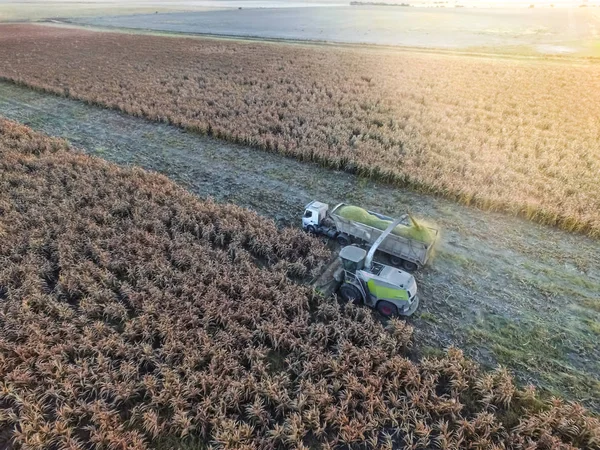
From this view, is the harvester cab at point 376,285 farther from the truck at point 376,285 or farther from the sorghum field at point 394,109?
the sorghum field at point 394,109

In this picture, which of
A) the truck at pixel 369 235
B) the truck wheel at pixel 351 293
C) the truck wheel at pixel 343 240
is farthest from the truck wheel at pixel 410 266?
the truck wheel at pixel 351 293

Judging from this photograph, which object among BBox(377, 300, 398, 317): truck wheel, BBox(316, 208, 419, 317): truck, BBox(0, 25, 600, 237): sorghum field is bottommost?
BBox(377, 300, 398, 317): truck wheel

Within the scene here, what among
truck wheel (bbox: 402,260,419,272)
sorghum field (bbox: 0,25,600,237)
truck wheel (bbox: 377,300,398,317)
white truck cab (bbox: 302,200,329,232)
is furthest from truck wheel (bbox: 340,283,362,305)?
sorghum field (bbox: 0,25,600,237)

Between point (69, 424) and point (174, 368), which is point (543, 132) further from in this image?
point (69, 424)

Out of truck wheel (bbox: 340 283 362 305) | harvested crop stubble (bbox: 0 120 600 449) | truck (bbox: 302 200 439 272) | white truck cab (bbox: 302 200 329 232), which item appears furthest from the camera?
white truck cab (bbox: 302 200 329 232)

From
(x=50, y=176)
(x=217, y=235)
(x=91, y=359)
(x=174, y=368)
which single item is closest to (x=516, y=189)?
(x=217, y=235)

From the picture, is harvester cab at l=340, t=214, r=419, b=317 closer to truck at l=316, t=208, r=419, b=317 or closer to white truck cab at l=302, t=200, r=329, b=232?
truck at l=316, t=208, r=419, b=317

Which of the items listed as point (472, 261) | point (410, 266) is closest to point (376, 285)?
point (410, 266)
